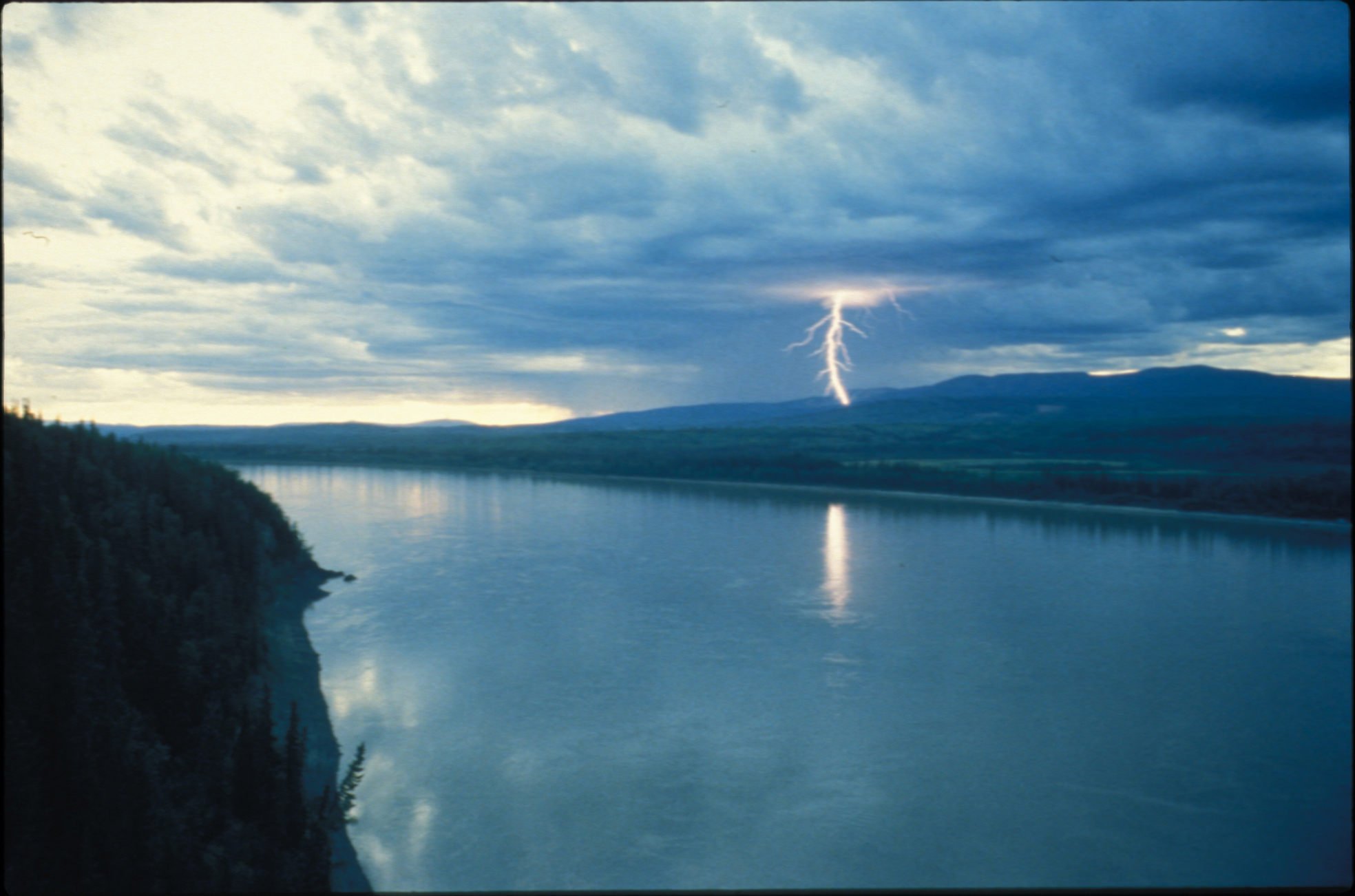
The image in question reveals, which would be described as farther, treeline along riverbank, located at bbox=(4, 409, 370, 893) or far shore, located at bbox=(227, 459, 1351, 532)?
far shore, located at bbox=(227, 459, 1351, 532)

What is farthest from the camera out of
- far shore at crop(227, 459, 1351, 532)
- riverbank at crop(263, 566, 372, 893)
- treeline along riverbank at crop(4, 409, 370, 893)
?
far shore at crop(227, 459, 1351, 532)

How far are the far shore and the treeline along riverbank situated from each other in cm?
945

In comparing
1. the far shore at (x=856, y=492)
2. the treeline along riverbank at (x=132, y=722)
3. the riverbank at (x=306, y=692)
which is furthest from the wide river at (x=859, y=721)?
the treeline along riverbank at (x=132, y=722)

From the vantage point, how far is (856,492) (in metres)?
50.8

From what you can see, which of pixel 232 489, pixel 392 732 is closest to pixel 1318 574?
pixel 392 732

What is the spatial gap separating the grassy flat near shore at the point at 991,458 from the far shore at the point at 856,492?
30 centimetres

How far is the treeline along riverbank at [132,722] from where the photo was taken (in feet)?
18.6

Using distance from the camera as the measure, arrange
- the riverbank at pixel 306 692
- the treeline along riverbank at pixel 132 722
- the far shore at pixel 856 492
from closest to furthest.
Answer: the treeline along riverbank at pixel 132 722 < the riverbank at pixel 306 692 < the far shore at pixel 856 492

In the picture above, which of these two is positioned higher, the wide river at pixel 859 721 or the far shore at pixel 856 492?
the far shore at pixel 856 492

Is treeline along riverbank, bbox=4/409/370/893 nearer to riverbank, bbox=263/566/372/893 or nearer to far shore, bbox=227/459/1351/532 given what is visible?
riverbank, bbox=263/566/372/893

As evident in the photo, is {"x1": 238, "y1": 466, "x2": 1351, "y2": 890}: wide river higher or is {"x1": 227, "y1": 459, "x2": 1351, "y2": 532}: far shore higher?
{"x1": 227, "y1": 459, "x2": 1351, "y2": 532}: far shore

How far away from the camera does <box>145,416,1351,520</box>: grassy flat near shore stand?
8.89m

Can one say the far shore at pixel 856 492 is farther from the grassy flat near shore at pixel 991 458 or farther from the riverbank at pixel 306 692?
the riverbank at pixel 306 692

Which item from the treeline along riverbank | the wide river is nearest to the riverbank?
the treeline along riverbank
